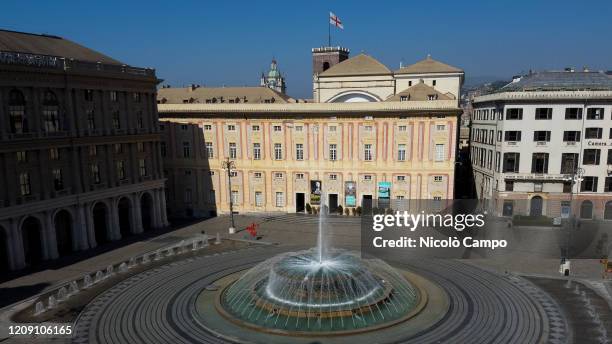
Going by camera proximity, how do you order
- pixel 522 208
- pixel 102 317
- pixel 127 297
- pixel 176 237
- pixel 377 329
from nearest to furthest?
1. pixel 377 329
2. pixel 102 317
3. pixel 127 297
4. pixel 176 237
5. pixel 522 208

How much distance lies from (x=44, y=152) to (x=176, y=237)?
14210 millimetres

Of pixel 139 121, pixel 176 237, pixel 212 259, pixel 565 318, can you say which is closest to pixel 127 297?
pixel 212 259

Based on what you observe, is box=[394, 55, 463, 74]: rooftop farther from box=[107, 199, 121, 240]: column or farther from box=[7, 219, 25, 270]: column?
box=[7, 219, 25, 270]: column

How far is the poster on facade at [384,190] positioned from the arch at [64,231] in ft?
105

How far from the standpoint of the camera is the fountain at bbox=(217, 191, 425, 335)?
920 inches

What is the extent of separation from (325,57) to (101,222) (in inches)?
2011

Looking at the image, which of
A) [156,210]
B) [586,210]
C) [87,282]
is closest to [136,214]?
[156,210]

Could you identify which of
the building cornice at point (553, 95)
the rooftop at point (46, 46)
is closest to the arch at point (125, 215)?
the rooftop at point (46, 46)

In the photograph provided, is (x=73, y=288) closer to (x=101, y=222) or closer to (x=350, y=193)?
(x=101, y=222)

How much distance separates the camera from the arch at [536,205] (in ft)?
156

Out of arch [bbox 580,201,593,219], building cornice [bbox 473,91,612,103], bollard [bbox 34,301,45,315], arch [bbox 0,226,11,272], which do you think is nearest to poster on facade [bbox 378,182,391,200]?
building cornice [bbox 473,91,612,103]

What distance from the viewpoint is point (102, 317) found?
83.0 ft

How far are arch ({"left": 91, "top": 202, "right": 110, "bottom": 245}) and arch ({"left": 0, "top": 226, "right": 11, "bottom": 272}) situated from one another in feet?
27.2

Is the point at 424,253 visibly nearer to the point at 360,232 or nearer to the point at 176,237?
the point at 360,232
